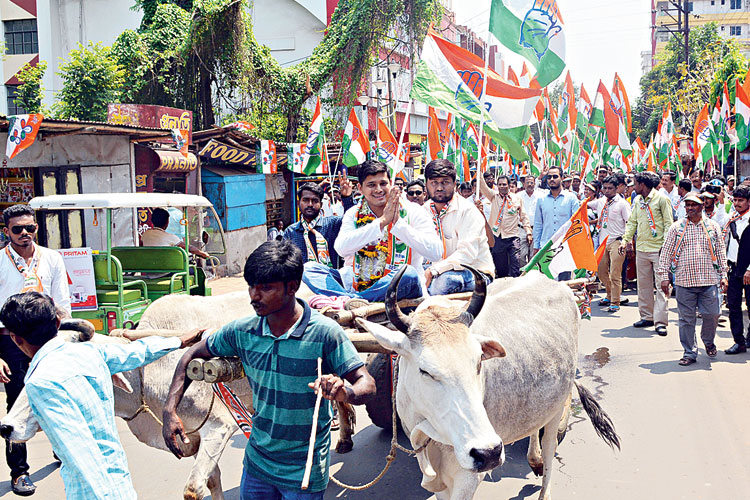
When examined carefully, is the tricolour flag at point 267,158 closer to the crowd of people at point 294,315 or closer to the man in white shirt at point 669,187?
the man in white shirt at point 669,187

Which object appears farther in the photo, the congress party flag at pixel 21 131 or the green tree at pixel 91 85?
the green tree at pixel 91 85

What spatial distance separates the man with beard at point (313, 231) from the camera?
5.53 m

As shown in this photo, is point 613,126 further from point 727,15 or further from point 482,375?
point 727,15

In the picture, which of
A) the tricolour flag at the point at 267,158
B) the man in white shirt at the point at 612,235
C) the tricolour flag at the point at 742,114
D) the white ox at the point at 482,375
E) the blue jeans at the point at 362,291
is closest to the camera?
the white ox at the point at 482,375

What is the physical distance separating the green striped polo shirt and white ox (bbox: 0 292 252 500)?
98 centimetres

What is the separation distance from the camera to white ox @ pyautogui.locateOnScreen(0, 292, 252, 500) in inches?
159

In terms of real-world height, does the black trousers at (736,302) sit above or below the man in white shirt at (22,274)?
below

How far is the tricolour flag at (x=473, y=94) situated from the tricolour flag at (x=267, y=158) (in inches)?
396

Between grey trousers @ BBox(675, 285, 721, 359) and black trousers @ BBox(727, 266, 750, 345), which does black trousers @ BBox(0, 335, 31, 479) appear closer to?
grey trousers @ BBox(675, 285, 721, 359)

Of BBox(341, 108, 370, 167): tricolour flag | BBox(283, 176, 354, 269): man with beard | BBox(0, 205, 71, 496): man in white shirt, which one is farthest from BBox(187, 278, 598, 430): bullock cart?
BBox(341, 108, 370, 167): tricolour flag

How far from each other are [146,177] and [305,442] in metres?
12.3

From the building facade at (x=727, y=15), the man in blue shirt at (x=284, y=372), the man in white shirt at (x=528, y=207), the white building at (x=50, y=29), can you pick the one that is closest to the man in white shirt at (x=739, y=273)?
the man in white shirt at (x=528, y=207)

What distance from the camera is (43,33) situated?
31.5 metres

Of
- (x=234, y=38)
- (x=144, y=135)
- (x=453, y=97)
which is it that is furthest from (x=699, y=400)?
(x=234, y=38)
